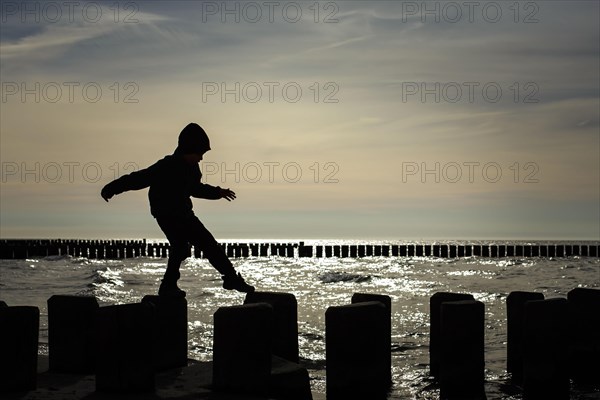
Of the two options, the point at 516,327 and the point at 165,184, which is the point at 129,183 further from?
the point at 516,327

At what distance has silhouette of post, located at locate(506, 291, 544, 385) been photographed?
912 cm

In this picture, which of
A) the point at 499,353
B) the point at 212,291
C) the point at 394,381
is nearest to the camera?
the point at 394,381

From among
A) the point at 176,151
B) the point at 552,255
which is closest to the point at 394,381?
the point at 176,151

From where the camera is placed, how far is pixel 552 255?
196 feet

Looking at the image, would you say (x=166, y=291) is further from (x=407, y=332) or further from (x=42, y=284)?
(x=42, y=284)

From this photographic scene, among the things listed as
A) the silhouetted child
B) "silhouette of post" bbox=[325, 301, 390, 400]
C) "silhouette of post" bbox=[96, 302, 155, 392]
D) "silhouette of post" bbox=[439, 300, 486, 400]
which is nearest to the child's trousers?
the silhouetted child

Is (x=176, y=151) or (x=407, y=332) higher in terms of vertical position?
(x=176, y=151)

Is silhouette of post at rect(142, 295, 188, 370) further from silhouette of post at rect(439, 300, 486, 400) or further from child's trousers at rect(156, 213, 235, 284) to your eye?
silhouette of post at rect(439, 300, 486, 400)

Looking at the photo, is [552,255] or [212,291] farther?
[552,255]

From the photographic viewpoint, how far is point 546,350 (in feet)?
26.7

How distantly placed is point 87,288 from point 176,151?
20.5 m

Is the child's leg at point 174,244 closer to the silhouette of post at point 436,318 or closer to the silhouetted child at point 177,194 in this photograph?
the silhouetted child at point 177,194

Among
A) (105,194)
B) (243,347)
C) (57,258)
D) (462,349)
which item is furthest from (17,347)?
(57,258)

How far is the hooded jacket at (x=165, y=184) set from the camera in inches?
306
